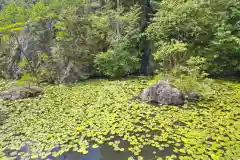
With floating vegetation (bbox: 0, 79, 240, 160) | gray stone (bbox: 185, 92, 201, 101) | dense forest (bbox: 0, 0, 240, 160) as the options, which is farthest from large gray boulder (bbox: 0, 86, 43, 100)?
gray stone (bbox: 185, 92, 201, 101)

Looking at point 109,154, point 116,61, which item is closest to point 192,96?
point 109,154

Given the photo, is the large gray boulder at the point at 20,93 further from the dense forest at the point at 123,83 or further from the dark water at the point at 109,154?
the dark water at the point at 109,154

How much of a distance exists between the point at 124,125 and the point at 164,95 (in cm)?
198

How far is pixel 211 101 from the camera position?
6.15 m

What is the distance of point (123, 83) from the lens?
8852 mm

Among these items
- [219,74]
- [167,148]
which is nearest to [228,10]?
[219,74]

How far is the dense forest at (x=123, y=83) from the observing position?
13.5 ft

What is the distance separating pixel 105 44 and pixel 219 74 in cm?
586

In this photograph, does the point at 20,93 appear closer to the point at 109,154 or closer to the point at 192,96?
the point at 109,154

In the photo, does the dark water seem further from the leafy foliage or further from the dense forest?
the leafy foliage

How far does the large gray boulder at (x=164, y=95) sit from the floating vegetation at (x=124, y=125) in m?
0.30

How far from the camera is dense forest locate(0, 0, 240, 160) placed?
13.5ft

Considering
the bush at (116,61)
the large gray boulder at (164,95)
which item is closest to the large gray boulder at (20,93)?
the bush at (116,61)

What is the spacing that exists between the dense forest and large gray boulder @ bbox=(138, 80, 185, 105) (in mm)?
31
